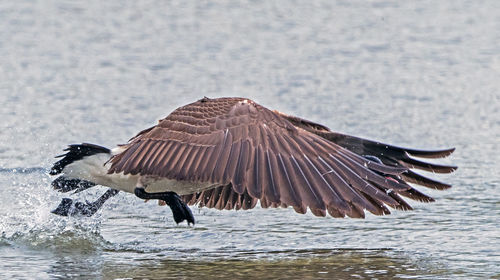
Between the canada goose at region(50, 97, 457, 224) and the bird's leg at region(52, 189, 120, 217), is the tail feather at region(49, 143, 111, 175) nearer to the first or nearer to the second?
the canada goose at region(50, 97, 457, 224)

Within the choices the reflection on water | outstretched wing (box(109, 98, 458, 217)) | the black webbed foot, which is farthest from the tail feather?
the reflection on water

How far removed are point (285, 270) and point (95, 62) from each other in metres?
6.91

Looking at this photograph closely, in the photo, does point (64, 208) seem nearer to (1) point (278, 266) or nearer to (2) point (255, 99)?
(1) point (278, 266)

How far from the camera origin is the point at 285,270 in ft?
21.9

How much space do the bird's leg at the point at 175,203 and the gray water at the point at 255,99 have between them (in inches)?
9.8

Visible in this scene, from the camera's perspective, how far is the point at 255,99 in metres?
11.3

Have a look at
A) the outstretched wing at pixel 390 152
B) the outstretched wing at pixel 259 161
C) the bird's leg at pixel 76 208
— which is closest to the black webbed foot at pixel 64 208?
the bird's leg at pixel 76 208

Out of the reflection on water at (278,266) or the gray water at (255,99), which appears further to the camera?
the gray water at (255,99)

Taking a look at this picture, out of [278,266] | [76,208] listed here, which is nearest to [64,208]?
[76,208]

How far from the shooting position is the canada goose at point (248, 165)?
20.2 ft

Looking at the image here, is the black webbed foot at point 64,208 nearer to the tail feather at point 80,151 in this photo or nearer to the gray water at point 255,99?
the gray water at point 255,99

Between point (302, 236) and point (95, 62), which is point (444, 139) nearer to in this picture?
point (302, 236)

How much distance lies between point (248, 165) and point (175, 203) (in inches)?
48.4

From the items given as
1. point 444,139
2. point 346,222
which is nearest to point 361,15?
point 444,139
